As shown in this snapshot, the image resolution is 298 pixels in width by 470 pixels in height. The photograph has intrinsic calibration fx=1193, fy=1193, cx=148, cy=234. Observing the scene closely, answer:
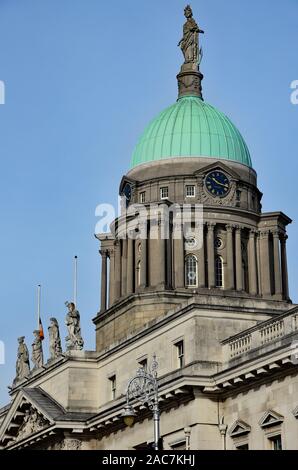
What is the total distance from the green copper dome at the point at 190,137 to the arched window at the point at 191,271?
6938mm

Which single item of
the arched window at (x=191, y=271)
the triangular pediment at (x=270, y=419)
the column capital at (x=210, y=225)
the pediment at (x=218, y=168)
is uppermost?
the pediment at (x=218, y=168)

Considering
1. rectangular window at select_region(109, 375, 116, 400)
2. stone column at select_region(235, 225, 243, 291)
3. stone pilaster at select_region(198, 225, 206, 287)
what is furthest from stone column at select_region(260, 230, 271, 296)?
rectangular window at select_region(109, 375, 116, 400)

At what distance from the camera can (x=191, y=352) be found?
53844mm

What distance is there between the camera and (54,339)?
2874 inches

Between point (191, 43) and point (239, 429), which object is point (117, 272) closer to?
point (191, 43)

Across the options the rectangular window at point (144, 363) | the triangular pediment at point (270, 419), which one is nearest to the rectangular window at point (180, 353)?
the rectangular window at point (144, 363)

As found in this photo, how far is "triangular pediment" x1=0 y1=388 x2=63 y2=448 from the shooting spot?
66625 mm

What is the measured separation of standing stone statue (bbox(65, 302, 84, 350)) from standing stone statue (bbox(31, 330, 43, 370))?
7307 mm

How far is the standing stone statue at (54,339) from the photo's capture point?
7211 cm

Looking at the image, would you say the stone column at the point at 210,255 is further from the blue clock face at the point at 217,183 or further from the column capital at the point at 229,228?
the blue clock face at the point at 217,183

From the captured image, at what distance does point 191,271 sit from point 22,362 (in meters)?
13.4
